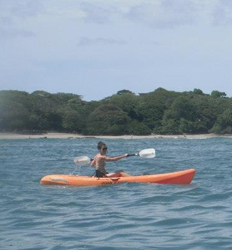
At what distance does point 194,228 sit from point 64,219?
86.7 inches

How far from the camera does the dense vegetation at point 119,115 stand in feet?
241

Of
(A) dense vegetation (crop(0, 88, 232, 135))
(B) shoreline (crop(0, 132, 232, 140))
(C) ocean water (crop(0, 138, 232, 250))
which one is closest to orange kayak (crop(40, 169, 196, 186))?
(C) ocean water (crop(0, 138, 232, 250))

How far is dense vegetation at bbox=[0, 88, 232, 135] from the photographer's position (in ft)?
241

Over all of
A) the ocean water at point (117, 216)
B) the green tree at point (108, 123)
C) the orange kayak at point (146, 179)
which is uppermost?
the green tree at point (108, 123)

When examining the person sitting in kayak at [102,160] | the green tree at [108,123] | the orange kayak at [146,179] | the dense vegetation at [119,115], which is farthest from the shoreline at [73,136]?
the orange kayak at [146,179]

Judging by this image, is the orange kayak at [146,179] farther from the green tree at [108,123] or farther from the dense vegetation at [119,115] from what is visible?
the green tree at [108,123]

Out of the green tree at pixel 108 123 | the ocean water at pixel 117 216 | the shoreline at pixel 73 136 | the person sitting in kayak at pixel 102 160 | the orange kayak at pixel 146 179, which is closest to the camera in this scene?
the ocean water at pixel 117 216

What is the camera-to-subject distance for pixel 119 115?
77.8 metres

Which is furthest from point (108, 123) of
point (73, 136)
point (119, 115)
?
point (73, 136)

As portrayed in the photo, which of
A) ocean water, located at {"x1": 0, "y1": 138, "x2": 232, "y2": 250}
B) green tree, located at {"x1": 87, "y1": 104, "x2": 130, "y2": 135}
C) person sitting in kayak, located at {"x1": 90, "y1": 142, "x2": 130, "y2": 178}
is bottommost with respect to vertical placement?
ocean water, located at {"x1": 0, "y1": 138, "x2": 232, "y2": 250}

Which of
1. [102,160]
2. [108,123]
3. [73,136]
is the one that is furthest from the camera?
[108,123]

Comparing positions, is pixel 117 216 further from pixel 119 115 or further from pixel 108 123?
pixel 119 115

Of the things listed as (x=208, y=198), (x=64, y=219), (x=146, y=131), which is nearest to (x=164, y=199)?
(x=208, y=198)

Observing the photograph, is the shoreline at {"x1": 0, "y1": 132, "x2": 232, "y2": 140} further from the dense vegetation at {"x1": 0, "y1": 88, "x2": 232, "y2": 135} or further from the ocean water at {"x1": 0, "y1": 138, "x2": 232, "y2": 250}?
the ocean water at {"x1": 0, "y1": 138, "x2": 232, "y2": 250}
